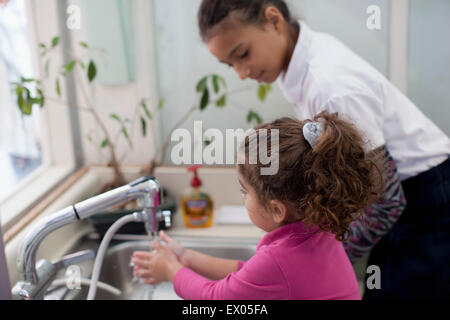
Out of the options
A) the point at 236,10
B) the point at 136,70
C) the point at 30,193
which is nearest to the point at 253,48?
the point at 236,10

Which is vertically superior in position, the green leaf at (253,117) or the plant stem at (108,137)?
the green leaf at (253,117)

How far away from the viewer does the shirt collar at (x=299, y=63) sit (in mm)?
768

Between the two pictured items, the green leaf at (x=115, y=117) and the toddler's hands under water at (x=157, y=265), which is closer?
the toddler's hands under water at (x=157, y=265)

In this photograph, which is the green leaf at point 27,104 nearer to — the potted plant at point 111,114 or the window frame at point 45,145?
the potted plant at point 111,114

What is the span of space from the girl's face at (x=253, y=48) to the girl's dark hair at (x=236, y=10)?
12 millimetres

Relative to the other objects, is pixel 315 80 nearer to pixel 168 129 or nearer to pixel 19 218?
pixel 168 129

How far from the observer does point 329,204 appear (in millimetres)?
598

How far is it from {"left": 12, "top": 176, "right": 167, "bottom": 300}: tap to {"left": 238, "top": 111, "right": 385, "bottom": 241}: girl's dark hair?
0.46 ft

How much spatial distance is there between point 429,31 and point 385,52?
0.23ft

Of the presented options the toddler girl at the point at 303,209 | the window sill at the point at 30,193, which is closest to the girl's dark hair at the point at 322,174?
the toddler girl at the point at 303,209

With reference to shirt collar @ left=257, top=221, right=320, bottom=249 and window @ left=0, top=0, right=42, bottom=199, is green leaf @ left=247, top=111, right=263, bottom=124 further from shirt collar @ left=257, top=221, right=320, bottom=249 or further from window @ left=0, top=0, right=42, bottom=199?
window @ left=0, top=0, right=42, bottom=199

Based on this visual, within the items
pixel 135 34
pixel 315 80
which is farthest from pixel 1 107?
pixel 315 80

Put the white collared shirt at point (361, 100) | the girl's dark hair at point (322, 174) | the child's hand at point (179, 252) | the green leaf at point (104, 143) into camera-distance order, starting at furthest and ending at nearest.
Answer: the green leaf at point (104, 143) → the child's hand at point (179, 252) → the white collared shirt at point (361, 100) → the girl's dark hair at point (322, 174)

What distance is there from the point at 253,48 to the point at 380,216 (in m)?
0.34
